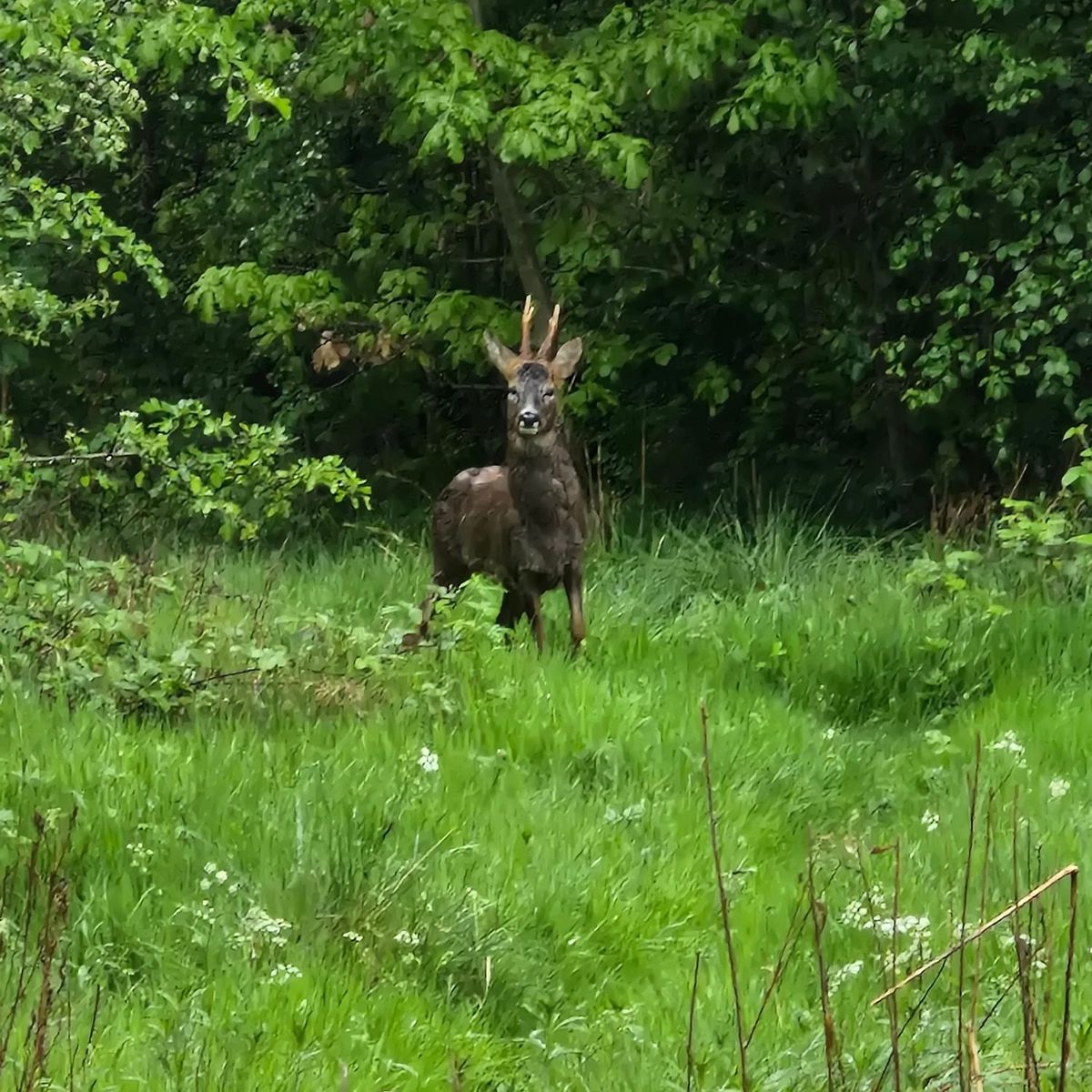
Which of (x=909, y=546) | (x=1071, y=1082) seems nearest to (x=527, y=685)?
(x=1071, y=1082)

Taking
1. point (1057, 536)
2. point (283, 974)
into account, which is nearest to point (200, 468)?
point (283, 974)

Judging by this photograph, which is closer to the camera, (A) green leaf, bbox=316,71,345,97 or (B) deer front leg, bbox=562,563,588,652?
(B) deer front leg, bbox=562,563,588,652

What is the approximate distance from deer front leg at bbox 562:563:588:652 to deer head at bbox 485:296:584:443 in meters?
0.59

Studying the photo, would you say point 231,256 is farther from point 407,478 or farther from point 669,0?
point 669,0

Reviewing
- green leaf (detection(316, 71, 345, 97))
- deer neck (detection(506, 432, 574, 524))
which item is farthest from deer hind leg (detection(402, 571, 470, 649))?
green leaf (detection(316, 71, 345, 97))

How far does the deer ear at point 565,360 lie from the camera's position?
7.08 metres

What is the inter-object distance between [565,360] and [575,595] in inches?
41.4

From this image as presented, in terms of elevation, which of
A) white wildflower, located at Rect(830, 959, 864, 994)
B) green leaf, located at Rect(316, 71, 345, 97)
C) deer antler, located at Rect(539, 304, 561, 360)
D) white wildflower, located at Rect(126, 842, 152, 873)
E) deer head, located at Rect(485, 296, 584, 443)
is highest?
green leaf, located at Rect(316, 71, 345, 97)

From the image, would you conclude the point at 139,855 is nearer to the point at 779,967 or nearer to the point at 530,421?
the point at 779,967

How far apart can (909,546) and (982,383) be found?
3.49 feet

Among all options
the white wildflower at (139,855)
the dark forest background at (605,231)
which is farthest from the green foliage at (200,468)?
the white wildflower at (139,855)

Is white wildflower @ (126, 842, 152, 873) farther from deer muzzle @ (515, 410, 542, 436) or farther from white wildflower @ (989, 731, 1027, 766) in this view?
deer muzzle @ (515, 410, 542, 436)

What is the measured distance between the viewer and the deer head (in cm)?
689

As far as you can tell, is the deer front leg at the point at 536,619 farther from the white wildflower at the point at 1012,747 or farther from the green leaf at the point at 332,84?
the green leaf at the point at 332,84
